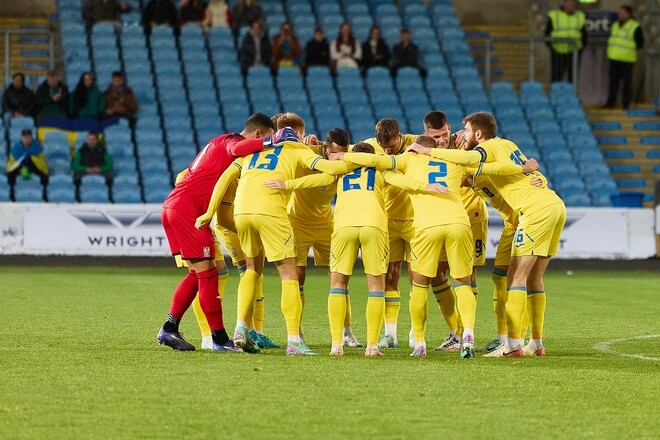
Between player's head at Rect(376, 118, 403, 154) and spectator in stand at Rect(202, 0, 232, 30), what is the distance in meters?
17.5

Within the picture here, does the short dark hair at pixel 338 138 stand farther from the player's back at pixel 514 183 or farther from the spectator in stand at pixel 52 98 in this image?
the spectator in stand at pixel 52 98

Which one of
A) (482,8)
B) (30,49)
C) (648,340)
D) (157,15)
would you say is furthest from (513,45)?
(648,340)

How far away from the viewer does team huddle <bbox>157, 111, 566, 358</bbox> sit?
10.1 meters

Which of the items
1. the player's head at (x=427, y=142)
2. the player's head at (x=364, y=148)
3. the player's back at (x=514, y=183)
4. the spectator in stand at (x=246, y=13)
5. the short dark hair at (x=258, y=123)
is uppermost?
the spectator in stand at (x=246, y=13)

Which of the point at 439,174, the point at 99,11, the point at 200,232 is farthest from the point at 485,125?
the point at 99,11

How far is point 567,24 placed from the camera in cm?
2800

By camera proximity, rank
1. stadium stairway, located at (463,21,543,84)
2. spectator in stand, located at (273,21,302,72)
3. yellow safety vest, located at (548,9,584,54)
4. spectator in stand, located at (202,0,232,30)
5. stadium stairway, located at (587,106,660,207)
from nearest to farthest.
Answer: spectator in stand, located at (273,21,302,72), spectator in stand, located at (202,0,232,30), stadium stairway, located at (587,106,660,207), yellow safety vest, located at (548,9,584,54), stadium stairway, located at (463,21,543,84)

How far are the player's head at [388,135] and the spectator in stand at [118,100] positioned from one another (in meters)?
15.0

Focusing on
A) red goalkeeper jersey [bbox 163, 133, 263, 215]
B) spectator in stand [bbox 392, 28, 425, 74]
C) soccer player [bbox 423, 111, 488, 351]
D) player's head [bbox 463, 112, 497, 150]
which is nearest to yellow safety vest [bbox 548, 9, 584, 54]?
spectator in stand [bbox 392, 28, 425, 74]

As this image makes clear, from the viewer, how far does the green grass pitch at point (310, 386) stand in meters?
6.98

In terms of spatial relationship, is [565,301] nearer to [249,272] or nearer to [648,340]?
[648,340]

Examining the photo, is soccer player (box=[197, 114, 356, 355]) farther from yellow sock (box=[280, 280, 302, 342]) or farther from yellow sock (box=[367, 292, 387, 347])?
yellow sock (box=[367, 292, 387, 347])

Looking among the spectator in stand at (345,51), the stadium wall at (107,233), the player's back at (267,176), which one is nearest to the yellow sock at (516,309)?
the player's back at (267,176)

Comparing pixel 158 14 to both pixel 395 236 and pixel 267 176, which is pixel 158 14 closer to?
pixel 395 236
